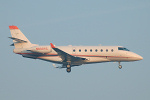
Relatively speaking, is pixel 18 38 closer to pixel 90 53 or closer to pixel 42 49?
pixel 42 49

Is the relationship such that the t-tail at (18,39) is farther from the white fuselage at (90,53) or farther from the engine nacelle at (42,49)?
the engine nacelle at (42,49)

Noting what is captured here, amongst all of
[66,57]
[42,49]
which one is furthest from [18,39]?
[66,57]

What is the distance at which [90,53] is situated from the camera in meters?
41.8

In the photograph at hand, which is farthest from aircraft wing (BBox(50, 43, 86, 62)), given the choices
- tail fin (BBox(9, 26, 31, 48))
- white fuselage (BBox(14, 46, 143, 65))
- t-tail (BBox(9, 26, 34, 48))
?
tail fin (BBox(9, 26, 31, 48))

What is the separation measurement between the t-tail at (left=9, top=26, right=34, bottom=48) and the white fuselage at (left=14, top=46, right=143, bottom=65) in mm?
1162

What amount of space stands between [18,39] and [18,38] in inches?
50.7

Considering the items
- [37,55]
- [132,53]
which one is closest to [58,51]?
[37,55]

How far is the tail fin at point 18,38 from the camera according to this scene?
43.5m

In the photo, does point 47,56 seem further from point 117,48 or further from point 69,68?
point 117,48

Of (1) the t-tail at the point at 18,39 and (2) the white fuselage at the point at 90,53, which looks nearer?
(2) the white fuselage at the point at 90,53

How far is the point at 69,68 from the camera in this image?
41.4 m

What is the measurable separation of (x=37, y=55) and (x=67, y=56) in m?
5.04

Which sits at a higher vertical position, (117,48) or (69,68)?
(117,48)

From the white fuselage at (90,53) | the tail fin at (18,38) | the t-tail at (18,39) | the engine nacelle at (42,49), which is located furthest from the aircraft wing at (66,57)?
the tail fin at (18,38)
